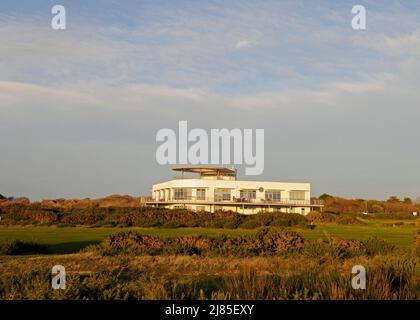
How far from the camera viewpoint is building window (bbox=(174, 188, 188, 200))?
3012 inches

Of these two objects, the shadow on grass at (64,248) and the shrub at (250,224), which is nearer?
the shadow on grass at (64,248)

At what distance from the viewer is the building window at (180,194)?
251 feet

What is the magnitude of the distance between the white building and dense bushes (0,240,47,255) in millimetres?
51716

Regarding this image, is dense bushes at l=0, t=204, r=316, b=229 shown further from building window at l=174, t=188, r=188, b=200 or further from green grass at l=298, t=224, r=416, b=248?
building window at l=174, t=188, r=188, b=200

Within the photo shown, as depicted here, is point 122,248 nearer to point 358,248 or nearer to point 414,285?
point 358,248

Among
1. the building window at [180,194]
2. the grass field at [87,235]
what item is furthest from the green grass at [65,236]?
the building window at [180,194]

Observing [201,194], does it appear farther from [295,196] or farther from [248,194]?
[295,196]

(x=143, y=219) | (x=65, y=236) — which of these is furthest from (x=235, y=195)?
(x=65, y=236)

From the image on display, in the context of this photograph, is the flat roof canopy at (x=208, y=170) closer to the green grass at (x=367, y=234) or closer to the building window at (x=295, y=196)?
the building window at (x=295, y=196)

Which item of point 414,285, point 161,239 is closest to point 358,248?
point 161,239

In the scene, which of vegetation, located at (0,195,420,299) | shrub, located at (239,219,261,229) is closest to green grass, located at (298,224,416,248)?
vegetation, located at (0,195,420,299)

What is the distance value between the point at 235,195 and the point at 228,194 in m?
0.96

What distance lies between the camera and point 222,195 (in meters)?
76.3
